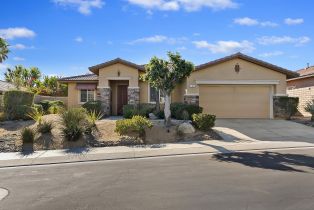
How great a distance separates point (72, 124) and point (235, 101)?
11948 mm

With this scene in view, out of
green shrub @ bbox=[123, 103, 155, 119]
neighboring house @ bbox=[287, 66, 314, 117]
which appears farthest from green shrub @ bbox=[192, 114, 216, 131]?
neighboring house @ bbox=[287, 66, 314, 117]

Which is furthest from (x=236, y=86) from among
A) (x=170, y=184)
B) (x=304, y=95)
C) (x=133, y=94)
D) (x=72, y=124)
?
(x=170, y=184)

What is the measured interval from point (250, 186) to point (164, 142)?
8.17m

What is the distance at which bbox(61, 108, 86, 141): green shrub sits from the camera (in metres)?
15.5

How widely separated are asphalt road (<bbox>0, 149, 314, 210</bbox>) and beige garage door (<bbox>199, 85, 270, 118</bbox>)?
11.6 meters

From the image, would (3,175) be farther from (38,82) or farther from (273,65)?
(38,82)

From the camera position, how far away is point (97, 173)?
33.0 ft

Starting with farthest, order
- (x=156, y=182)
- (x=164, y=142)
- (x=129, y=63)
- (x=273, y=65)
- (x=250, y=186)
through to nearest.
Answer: (x=129, y=63)
(x=273, y=65)
(x=164, y=142)
(x=156, y=182)
(x=250, y=186)

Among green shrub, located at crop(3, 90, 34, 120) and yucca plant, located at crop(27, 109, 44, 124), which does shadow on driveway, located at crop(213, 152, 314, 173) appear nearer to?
yucca plant, located at crop(27, 109, 44, 124)

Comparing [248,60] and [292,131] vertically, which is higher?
[248,60]

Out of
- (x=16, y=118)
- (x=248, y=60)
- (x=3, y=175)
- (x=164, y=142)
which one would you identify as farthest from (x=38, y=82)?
(x=3, y=175)

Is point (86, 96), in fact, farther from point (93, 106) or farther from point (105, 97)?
point (93, 106)

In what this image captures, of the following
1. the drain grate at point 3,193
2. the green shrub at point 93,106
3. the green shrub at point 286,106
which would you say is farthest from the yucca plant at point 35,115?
the green shrub at point 286,106

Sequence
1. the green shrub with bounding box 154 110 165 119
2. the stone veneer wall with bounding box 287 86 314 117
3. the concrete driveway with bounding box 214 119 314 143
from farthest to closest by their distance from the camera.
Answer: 1. the stone veneer wall with bounding box 287 86 314 117
2. the green shrub with bounding box 154 110 165 119
3. the concrete driveway with bounding box 214 119 314 143
